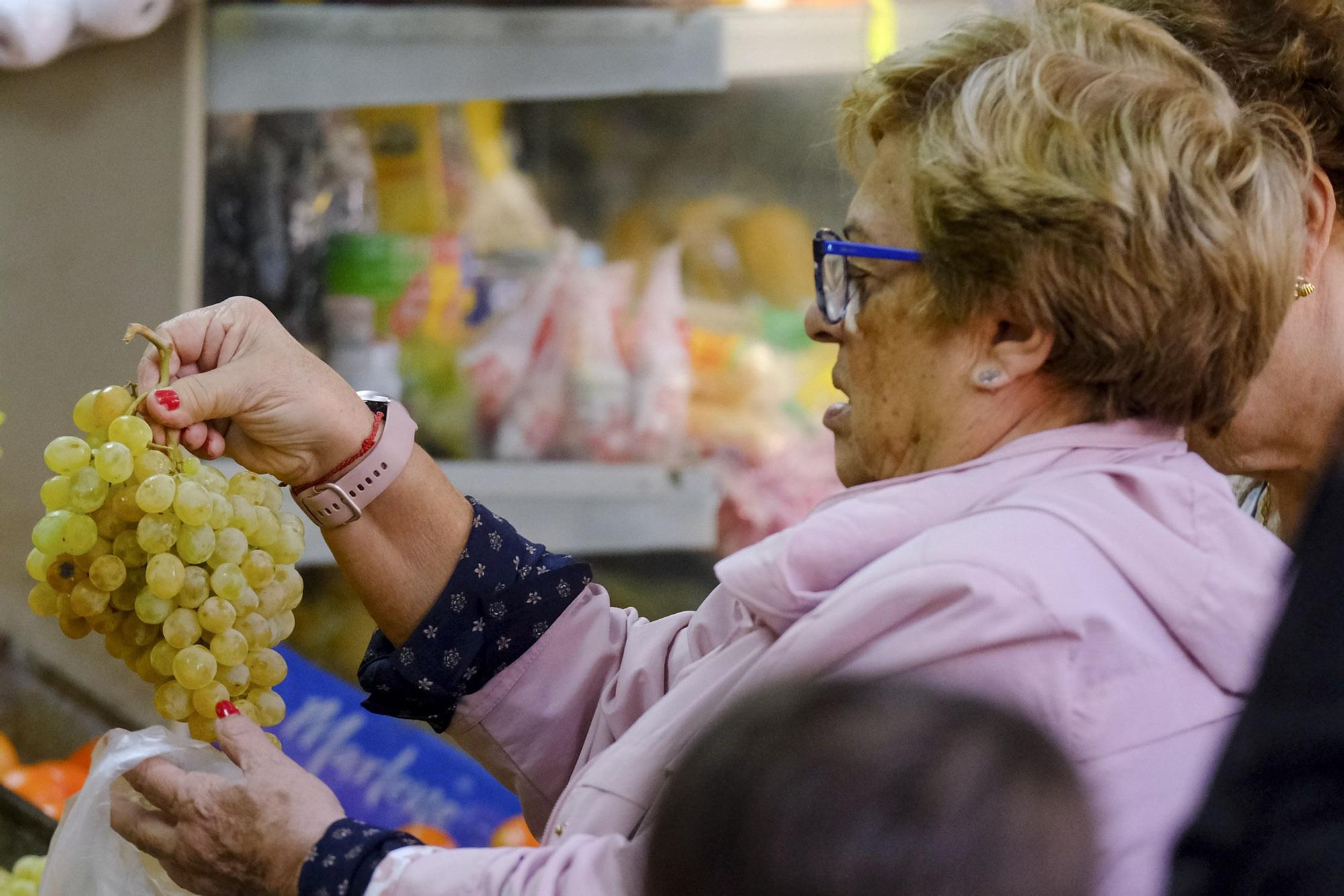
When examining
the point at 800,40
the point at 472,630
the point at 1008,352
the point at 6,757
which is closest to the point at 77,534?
the point at 472,630

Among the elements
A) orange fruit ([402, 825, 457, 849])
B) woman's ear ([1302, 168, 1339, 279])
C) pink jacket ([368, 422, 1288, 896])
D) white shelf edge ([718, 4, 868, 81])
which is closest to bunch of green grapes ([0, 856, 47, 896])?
pink jacket ([368, 422, 1288, 896])

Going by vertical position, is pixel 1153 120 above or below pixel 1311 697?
above

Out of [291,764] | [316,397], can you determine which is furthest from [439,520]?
[291,764]

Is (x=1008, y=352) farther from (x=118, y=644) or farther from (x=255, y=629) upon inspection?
(x=118, y=644)

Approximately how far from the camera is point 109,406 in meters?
1.03

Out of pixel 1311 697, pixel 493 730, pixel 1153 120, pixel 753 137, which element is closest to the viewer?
pixel 1311 697

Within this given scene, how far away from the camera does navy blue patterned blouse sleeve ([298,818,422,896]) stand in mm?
909

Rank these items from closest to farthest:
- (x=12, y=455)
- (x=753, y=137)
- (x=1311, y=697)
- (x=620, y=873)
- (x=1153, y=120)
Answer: (x=1311, y=697) → (x=620, y=873) → (x=1153, y=120) → (x=12, y=455) → (x=753, y=137)

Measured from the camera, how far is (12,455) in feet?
7.05

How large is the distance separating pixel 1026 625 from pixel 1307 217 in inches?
23.5

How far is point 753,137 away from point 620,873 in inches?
83.0

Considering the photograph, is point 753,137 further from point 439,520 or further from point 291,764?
point 291,764

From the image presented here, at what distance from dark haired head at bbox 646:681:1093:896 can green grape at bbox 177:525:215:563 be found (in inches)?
22.7

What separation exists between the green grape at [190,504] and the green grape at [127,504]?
0.03 m
